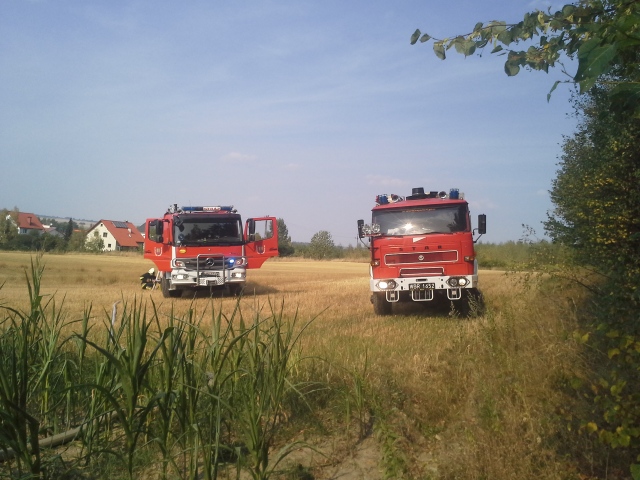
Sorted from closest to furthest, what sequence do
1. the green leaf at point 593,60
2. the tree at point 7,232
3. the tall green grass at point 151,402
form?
the green leaf at point 593,60
the tall green grass at point 151,402
the tree at point 7,232

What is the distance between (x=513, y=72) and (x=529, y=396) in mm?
2571

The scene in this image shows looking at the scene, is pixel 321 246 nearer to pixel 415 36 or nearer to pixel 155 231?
pixel 155 231

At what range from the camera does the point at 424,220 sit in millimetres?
10867

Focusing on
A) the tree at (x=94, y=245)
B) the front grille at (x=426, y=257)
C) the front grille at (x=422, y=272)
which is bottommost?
the front grille at (x=422, y=272)

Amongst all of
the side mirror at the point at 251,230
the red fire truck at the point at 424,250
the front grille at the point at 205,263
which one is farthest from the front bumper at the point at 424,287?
the front grille at the point at 205,263

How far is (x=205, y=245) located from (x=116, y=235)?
45.5m

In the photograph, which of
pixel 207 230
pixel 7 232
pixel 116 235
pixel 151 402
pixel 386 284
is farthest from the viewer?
pixel 116 235

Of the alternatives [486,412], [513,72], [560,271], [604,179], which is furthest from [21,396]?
[604,179]

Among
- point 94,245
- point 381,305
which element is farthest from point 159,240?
point 94,245

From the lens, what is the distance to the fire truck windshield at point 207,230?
52.2 ft

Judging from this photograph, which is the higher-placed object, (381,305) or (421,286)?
(421,286)

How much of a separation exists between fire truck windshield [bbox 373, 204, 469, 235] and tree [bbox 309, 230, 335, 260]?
5724 centimetres

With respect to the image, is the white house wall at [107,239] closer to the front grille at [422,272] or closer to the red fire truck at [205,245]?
the red fire truck at [205,245]

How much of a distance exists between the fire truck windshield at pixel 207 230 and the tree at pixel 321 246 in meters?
51.8
